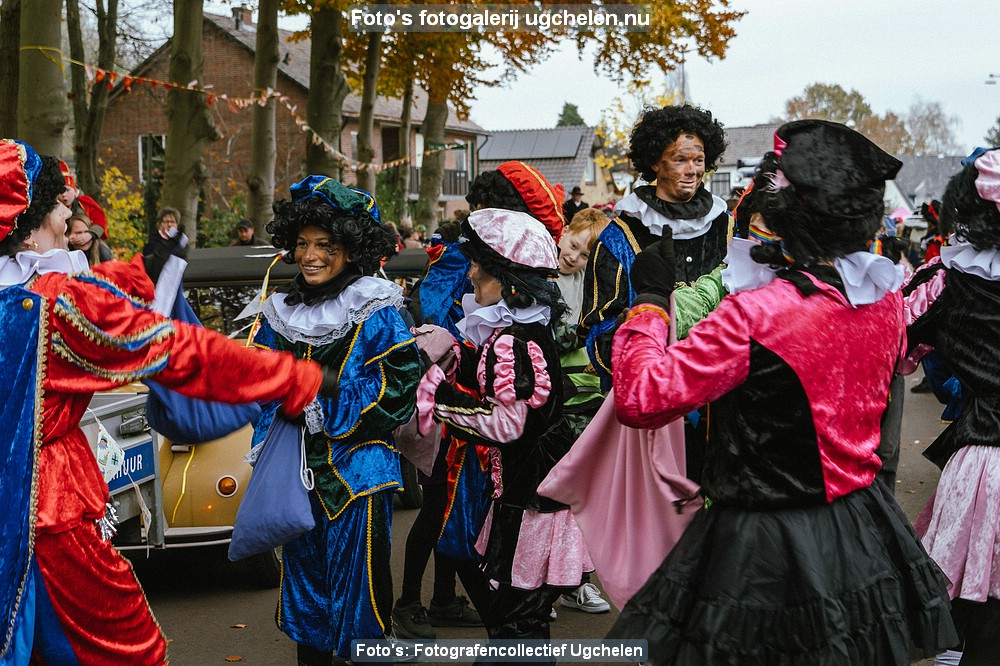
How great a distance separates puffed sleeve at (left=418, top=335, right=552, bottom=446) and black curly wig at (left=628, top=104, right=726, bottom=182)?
4.51 feet

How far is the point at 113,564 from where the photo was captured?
2.91m

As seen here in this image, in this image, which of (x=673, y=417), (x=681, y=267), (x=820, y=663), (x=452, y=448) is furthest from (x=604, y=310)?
(x=820, y=663)

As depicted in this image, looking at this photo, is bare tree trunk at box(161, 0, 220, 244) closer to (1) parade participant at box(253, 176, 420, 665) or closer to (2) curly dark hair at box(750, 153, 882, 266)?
(1) parade participant at box(253, 176, 420, 665)

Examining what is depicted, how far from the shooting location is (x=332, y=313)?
395 centimetres

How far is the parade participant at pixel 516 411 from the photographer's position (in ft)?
13.1

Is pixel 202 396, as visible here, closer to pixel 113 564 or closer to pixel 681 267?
pixel 113 564

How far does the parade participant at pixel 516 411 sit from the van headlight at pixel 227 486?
1.77m

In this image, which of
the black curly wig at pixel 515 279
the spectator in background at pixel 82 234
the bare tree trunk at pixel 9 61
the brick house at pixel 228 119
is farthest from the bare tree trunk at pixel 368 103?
the brick house at pixel 228 119

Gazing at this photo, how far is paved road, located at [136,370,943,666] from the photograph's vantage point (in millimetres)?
5062

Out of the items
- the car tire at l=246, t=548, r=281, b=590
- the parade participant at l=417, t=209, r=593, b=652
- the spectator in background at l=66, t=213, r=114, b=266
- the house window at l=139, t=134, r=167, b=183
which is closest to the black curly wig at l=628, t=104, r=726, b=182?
the parade participant at l=417, t=209, r=593, b=652

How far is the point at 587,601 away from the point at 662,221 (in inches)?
79.6

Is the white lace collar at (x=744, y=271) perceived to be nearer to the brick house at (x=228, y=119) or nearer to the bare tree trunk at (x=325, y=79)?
the bare tree trunk at (x=325, y=79)

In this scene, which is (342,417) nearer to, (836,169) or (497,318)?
(497,318)

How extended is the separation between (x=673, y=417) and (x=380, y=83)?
2315cm
